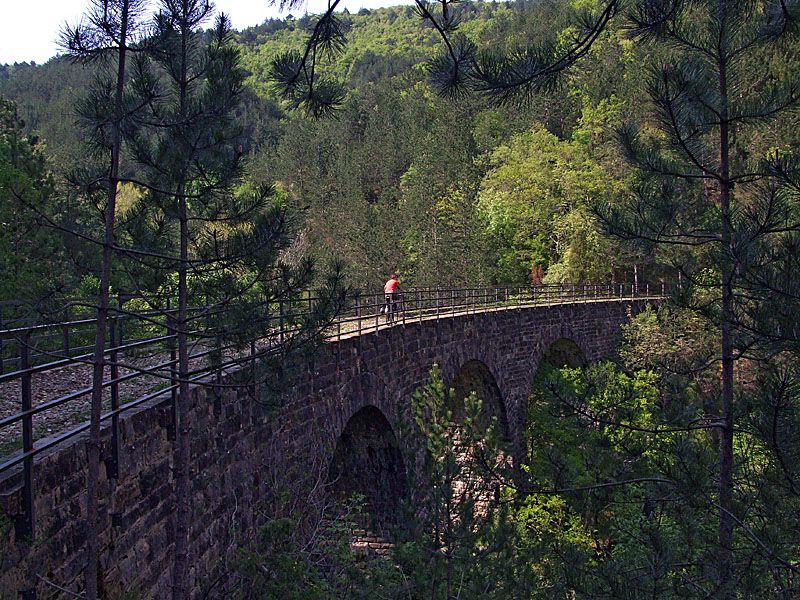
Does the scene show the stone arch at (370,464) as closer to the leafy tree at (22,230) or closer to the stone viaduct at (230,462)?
the stone viaduct at (230,462)

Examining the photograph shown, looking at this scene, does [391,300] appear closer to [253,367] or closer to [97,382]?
[253,367]

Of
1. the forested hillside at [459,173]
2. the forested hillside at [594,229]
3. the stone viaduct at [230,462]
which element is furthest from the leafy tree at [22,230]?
the forested hillside at [594,229]

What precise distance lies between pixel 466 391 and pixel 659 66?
623 inches

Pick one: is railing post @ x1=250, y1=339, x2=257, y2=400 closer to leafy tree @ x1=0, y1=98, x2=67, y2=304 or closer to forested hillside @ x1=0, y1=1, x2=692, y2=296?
leafy tree @ x1=0, y1=98, x2=67, y2=304

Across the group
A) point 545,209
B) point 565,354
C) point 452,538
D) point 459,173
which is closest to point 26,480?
point 452,538

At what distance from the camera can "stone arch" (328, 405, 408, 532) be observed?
14203 mm

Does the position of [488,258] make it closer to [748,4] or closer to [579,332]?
[579,332]

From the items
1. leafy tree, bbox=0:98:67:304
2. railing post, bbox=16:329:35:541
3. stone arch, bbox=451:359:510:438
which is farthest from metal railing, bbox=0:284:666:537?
leafy tree, bbox=0:98:67:304

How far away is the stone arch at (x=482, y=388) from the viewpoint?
20641mm

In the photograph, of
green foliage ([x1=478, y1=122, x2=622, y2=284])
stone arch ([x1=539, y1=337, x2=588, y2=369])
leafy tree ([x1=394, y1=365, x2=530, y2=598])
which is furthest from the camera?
green foliage ([x1=478, y1=122, x2=622, y2=284])

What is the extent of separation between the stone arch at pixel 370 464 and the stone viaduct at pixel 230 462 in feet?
0.08

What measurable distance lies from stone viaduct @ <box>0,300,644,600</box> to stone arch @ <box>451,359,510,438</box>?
3.06 feet

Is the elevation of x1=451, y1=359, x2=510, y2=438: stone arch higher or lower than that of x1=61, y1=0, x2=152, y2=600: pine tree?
lower

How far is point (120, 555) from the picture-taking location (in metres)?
6.24
